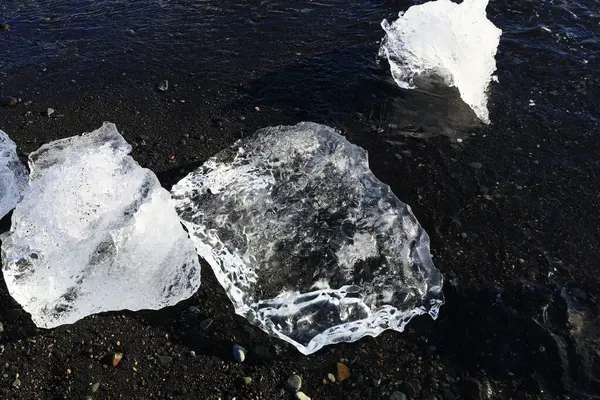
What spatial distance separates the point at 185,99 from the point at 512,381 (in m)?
4.90

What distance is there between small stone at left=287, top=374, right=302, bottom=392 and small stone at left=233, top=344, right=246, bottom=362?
1.35 feet

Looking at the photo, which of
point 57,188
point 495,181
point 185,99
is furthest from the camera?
point 185,99

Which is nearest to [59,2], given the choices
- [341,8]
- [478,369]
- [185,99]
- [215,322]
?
[185,99]

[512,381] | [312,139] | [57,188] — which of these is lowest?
[512,381]

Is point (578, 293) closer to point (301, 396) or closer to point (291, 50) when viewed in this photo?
point (301, 396)

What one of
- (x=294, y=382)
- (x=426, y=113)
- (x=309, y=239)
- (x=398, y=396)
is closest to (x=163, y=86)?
(x=309, y=239)

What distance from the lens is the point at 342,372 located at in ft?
12.2

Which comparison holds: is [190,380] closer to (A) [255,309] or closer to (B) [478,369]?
(A) [255,309]

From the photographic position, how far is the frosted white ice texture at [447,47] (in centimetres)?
628

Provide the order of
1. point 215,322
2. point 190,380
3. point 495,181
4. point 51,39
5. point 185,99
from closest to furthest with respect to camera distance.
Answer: point 190,380 → point 215,322 → point 495,181 → point 185,99 → point 51,39

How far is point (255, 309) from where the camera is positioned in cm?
405

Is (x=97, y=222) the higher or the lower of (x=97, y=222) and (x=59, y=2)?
the lower

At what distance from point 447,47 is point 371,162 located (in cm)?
228

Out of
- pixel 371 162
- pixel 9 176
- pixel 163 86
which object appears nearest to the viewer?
pixel 9 176
